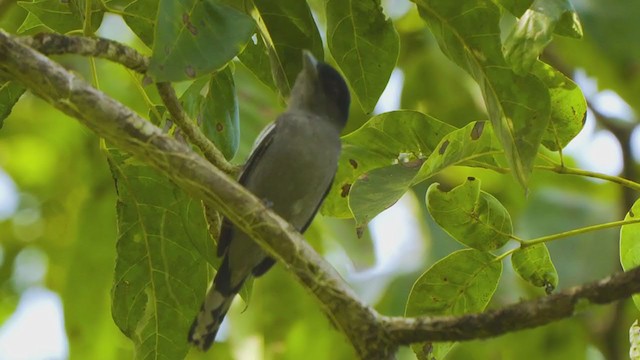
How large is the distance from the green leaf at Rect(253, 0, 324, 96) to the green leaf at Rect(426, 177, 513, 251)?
2.24 feet

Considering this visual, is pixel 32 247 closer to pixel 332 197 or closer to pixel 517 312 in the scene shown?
pixel 332 197

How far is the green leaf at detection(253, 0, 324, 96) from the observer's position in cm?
323

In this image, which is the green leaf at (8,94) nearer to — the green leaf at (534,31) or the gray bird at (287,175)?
the gray bird at (287,175)

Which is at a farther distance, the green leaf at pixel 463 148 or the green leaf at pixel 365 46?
the green leaf at pixel 365 46

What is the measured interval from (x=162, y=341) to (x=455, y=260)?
1.06 metres

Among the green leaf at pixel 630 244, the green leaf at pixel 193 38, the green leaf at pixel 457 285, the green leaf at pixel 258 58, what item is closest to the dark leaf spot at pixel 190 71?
the green leaf at pixel 193 38

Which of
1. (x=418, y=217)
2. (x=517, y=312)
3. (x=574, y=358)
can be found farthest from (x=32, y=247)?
(x=517, y=312)

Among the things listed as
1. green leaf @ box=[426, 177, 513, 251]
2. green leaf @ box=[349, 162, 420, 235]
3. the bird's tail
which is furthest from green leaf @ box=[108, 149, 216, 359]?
green leaf @ box=[426, 177, 513, 251]

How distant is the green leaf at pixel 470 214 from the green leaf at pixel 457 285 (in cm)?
7

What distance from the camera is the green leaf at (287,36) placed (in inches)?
127

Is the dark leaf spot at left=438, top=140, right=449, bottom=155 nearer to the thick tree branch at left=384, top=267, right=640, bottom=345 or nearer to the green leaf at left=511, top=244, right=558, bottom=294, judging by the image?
the green leaf at left=511, top=244, right=558, bottom=294

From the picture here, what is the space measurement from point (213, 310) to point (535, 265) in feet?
4.10

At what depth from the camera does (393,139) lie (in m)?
3.25

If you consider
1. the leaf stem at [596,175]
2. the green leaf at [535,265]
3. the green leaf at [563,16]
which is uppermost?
the green leaf at [563,16]
